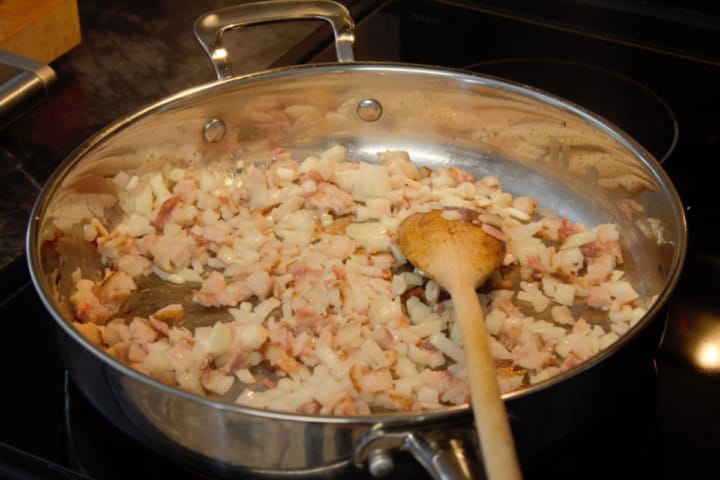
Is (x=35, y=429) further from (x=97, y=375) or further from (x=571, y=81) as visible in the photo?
(x=571, y=81)

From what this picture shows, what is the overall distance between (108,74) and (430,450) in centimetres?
107

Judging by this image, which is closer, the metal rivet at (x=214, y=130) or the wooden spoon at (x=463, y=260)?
the wooden spoon at (x=463, y=260)

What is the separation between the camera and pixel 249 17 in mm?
1229

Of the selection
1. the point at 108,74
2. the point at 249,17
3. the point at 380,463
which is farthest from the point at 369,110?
the point at 380,463

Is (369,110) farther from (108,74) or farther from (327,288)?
(108,74)

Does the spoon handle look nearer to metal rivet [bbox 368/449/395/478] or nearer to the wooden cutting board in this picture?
metal rivet [bbox 368/449/395/478]

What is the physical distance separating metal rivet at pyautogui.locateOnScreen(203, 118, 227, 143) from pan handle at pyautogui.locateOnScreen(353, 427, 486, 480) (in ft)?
2.16

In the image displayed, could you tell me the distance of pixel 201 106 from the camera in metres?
1.24

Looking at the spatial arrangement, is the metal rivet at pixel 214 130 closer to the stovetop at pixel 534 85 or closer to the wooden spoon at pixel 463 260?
the stovetop at pixel 534 85

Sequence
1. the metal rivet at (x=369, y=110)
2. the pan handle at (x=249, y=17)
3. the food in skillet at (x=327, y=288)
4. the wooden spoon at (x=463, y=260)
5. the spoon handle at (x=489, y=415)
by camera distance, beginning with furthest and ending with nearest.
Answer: the metal rivet at (x=369, y=110)
the pan handle at (x=249, y=17)
the food in skillet at (x=327, y=288)
the wooden spoon at (x=463, y=260)
the spoon handle at (x=489, y=415)

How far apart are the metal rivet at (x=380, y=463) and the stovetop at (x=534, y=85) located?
44 mm

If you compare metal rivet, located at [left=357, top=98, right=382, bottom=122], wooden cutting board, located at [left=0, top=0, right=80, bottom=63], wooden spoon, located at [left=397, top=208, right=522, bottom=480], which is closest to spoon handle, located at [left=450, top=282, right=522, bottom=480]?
wooden spoon, located at [left=397, top=208, right=522, bottom=480]

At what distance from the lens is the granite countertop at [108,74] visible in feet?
4.35

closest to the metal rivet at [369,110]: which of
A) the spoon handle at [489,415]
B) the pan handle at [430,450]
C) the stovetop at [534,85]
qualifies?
the stovetop at [534,85]
